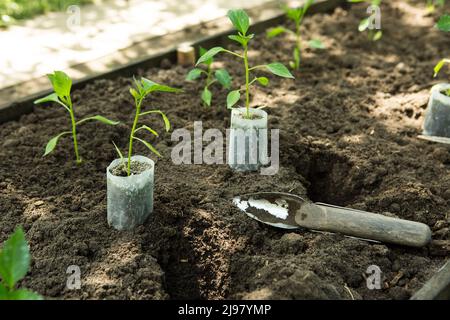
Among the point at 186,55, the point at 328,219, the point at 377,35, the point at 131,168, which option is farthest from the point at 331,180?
the point at 377,35

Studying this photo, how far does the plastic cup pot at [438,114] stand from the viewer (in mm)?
4012

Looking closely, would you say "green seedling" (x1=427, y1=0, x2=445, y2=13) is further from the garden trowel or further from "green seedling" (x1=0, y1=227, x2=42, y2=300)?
"green seedling" (x1=0, y1=227, x2=42, y2=300)

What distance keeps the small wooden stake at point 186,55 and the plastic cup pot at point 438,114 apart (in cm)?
162

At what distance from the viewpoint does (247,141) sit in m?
3.60

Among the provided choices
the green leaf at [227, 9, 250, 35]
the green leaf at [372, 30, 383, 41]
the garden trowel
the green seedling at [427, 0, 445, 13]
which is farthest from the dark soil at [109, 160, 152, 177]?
the green seedling at [427, 0, 445, 13]

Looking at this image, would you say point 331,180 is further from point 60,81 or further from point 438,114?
point 60,81

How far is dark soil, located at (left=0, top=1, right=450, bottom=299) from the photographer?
9.68 feet

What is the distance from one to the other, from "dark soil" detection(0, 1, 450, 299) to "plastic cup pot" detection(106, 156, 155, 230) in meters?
0.05

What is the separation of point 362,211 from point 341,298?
0.54m

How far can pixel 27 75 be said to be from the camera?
4.66 m

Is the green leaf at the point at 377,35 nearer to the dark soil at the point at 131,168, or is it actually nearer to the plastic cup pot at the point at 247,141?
the plastic cup pot at the point at 247,141

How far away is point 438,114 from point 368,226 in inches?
47.1

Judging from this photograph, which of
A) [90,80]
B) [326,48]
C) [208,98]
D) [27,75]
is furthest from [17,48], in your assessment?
[326,48]

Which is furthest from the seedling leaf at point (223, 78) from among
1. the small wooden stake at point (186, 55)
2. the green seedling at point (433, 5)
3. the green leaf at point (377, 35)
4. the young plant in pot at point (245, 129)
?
the green seedling at point (433, 5)
